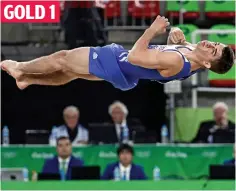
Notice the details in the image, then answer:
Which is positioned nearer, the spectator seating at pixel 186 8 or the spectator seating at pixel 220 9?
the spectator seating at pixel 186 8

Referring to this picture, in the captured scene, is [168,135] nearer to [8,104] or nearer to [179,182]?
[8,104]

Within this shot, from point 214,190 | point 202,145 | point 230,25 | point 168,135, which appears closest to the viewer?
point 214,190

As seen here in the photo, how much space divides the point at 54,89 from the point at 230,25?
10.9 ft

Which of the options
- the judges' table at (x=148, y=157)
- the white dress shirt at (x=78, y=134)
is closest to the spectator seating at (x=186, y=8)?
the white dress shirt at (x=78, y=134)

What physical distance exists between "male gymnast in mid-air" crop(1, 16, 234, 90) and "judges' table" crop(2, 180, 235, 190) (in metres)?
1.01

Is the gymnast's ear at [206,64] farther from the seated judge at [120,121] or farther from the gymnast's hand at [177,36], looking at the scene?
the seated judge at [120,121]

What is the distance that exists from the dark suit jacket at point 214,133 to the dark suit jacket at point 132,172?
6.39 feet

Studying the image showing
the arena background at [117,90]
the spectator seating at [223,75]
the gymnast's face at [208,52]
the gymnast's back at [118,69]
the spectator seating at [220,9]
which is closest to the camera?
the gymnast's face at [208,52]

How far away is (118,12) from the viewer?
643 inches

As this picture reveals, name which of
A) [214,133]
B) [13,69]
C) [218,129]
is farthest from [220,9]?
[13,69]

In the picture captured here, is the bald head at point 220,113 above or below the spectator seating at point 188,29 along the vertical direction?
below

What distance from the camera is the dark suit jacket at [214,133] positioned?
12945mm

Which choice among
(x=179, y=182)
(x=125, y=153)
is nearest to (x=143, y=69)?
(x=179, y=182)

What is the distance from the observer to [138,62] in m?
8.13
